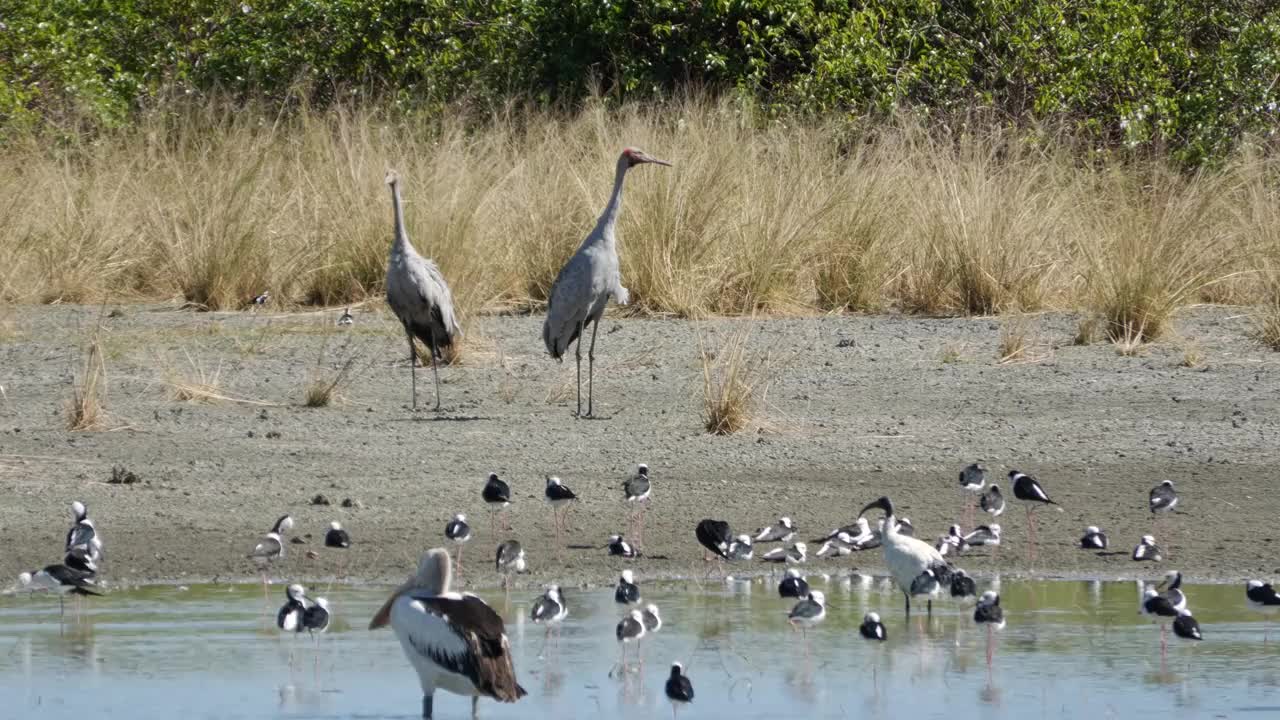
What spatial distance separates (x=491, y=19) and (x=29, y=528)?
1559 cm

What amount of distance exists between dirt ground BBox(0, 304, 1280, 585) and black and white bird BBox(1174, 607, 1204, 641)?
4.56 feet

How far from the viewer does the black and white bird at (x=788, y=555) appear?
27.5 feet

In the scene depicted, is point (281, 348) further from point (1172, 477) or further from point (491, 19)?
point (491, 19)

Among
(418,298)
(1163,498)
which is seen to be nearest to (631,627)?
(1163,498)

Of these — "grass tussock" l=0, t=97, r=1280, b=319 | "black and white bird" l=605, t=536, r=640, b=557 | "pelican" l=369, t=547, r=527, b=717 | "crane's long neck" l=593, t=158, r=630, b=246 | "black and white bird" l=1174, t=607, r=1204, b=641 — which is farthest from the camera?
→ "grass tussock" l=0, t=97, r=1280, b=319

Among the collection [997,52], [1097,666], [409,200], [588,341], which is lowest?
[1097,666]

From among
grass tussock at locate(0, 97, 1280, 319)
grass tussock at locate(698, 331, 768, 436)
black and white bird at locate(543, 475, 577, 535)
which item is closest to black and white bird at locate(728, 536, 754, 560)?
black and white bird at locate(543, 475, 577, 535)

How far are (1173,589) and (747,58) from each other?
1448 centimetres

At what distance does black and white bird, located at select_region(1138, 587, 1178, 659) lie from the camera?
23.1ft

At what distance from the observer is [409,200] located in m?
15.6

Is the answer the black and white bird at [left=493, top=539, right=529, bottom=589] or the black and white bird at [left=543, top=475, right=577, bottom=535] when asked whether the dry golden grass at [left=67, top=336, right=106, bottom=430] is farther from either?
the black and white bird at [left=493, top=539, right=529, bottom=589]

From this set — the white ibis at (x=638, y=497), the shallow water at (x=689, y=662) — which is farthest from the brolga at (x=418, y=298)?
the shallow water at (x=689, y=662)

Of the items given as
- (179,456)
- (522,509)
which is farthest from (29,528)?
(522,509)

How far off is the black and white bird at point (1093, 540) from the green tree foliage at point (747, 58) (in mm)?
10187
